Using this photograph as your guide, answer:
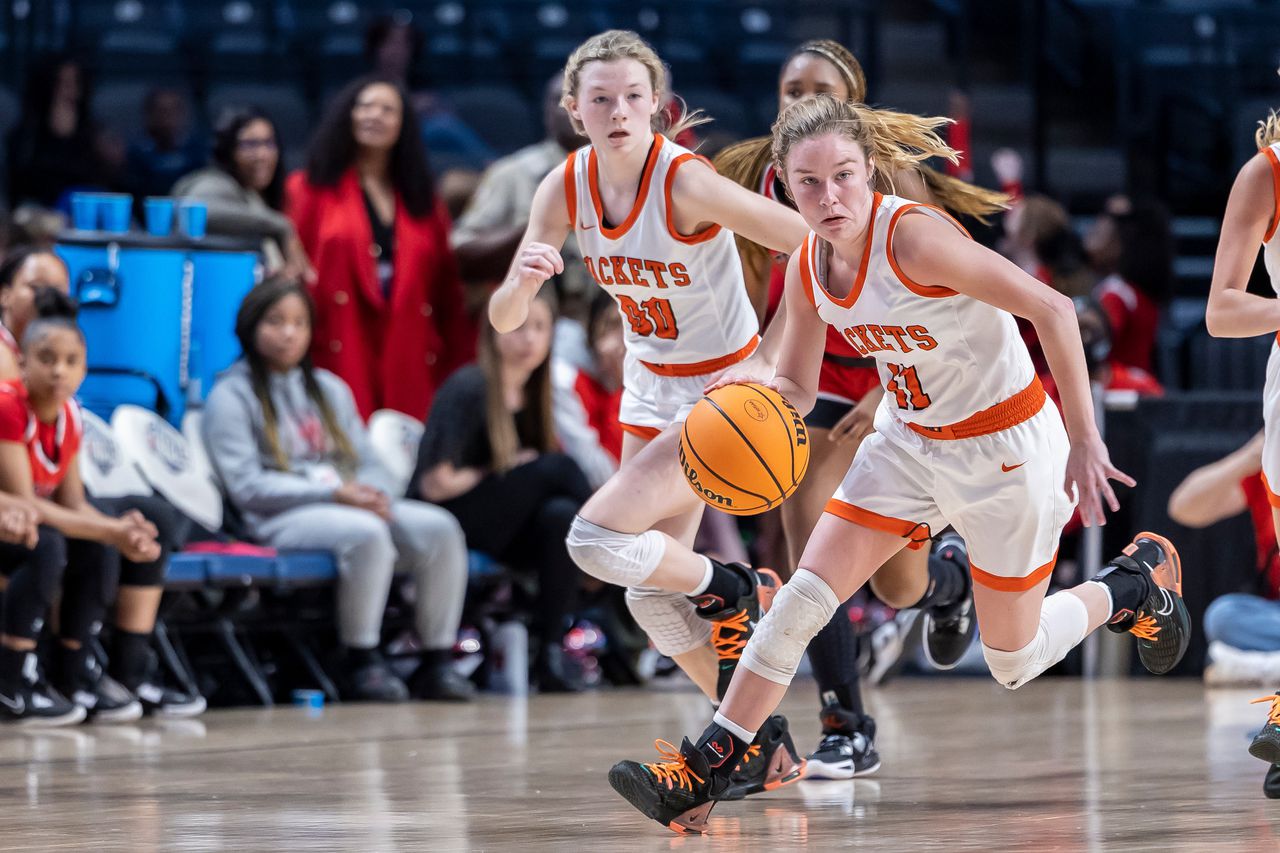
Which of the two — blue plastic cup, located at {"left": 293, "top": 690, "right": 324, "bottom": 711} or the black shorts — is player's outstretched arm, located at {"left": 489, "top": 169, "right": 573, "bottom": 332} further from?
blue plastic cup, located at {"left": 293, "top": 690, "right": 324, "bottom": 711}

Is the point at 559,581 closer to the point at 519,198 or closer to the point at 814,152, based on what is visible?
the point at 519,198

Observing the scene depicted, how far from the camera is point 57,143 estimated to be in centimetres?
867

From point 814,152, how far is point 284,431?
11.4ft

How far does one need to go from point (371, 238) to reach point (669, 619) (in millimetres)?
3246

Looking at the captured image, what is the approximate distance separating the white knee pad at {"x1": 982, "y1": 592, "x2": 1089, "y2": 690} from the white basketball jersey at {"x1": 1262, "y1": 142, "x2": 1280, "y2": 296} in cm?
79

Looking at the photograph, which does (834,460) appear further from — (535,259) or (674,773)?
(674,773)

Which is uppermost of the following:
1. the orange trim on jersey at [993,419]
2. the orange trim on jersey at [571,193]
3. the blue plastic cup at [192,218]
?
the orange trim on jersey at [571,193]

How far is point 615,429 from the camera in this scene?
733 cm

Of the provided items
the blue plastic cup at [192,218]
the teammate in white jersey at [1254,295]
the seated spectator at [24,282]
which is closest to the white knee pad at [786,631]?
the teammate in white jersey at [1254,295]

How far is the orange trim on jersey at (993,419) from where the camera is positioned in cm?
374

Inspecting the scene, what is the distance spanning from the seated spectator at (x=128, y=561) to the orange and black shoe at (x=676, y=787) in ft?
9.26

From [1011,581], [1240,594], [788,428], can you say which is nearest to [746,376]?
[788,428]

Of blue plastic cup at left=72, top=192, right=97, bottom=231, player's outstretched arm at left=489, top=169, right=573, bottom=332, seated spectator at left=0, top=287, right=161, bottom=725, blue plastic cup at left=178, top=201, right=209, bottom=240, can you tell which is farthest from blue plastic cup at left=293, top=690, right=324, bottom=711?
player's outstretched arm at left=489, top=169, right=573, bottom=332

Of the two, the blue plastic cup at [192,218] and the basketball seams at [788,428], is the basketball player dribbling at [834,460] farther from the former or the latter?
the blue plastic cup at [192,218]
